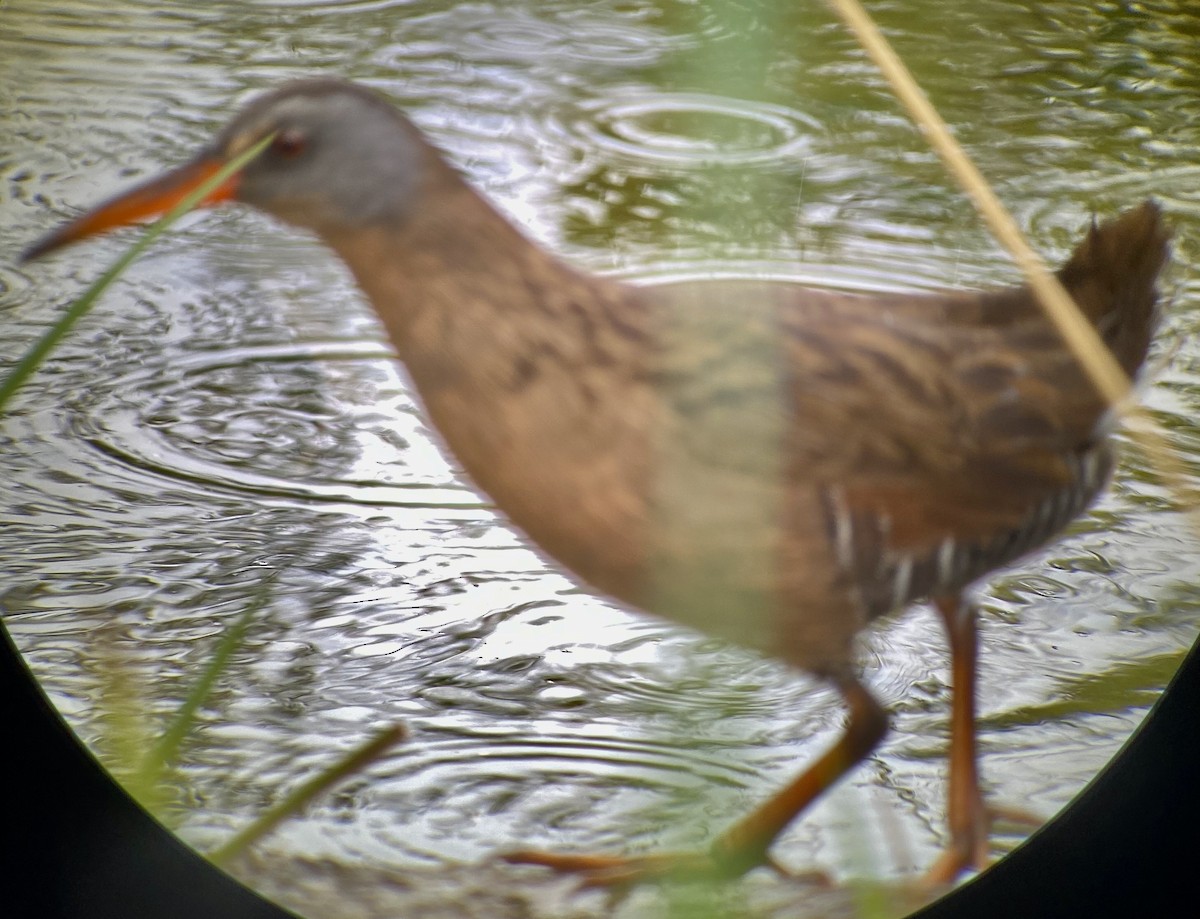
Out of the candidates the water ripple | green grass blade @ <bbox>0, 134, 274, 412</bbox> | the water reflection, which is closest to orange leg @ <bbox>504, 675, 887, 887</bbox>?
the water reflection

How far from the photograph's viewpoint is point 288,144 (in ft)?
1.21

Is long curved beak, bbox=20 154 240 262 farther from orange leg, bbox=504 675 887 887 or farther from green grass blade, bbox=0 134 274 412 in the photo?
orange leg, bbox=504 675 887 887

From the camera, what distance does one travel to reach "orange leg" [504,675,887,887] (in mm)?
446

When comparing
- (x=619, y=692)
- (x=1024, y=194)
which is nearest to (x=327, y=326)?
(x=619, y=692)

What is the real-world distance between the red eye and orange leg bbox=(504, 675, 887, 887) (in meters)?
0.27

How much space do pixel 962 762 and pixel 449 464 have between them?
0.77 feet

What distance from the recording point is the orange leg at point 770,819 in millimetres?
446

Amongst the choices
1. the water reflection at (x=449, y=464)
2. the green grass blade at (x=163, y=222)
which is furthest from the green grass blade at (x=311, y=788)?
the green grass blade at (x=163, y=222)

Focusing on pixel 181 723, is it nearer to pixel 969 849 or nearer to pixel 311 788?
pixel 311 788

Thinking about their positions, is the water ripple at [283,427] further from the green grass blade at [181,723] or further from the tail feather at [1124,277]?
the tail feather at [1124,277]

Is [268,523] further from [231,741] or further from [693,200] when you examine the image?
[693,200]

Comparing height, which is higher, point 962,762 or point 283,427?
point 283,427

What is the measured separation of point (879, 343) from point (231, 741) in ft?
0.96

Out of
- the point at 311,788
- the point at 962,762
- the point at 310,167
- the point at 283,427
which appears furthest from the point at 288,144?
the point at 962,762
